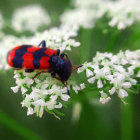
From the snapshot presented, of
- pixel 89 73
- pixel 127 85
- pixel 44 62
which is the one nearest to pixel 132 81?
pixel 127 85

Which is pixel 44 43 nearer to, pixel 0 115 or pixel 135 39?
pixel 0 115

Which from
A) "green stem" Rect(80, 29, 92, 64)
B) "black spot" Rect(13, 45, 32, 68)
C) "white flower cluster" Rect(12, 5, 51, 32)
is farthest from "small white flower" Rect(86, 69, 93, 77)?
"white flower cluster" Rect(12, 5, 51, 32)

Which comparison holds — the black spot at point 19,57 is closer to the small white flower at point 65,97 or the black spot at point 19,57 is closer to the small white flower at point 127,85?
the small white flower at point 65,97

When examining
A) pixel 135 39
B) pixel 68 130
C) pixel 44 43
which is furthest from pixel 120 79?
pixel 68 130

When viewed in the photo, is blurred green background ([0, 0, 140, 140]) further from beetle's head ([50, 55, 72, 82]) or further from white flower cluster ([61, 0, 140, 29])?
beetle's head ([50, 55, 72, 82])

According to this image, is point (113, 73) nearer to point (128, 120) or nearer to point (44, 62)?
point (44, 62)

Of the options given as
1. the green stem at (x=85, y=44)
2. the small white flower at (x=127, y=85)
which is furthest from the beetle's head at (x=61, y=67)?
the green stem at (x=85, y=44)
